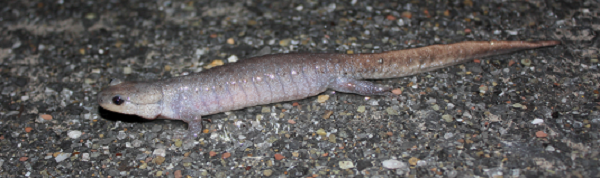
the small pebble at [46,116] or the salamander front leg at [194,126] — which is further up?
the salamander front leg at [194,126]

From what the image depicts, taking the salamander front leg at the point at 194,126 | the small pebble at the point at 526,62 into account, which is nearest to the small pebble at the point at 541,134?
the small pebble at the point at 526,62

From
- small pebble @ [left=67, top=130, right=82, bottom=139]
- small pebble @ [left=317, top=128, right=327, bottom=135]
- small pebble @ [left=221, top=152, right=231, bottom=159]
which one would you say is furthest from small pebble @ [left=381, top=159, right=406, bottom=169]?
small pebble @ [left=67, top=130, right=82, bottom=139]

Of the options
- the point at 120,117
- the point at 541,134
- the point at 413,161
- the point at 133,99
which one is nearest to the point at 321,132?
the point at 413,161

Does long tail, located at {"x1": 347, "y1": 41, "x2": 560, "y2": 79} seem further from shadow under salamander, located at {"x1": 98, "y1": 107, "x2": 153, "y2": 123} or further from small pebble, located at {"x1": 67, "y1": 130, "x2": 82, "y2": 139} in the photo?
small pebble, located at {"x1": 67, "y1": 130, "x2": 82, "y2": 139}

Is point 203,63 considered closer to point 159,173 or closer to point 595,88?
point 159,173

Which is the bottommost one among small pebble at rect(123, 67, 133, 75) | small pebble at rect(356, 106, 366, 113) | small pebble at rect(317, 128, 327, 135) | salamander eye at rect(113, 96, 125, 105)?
small pebble at rect(317, 128, 327, 135)

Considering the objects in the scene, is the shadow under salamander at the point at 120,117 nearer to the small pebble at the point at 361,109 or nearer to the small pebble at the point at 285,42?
the small pebble at the point at 285,42
